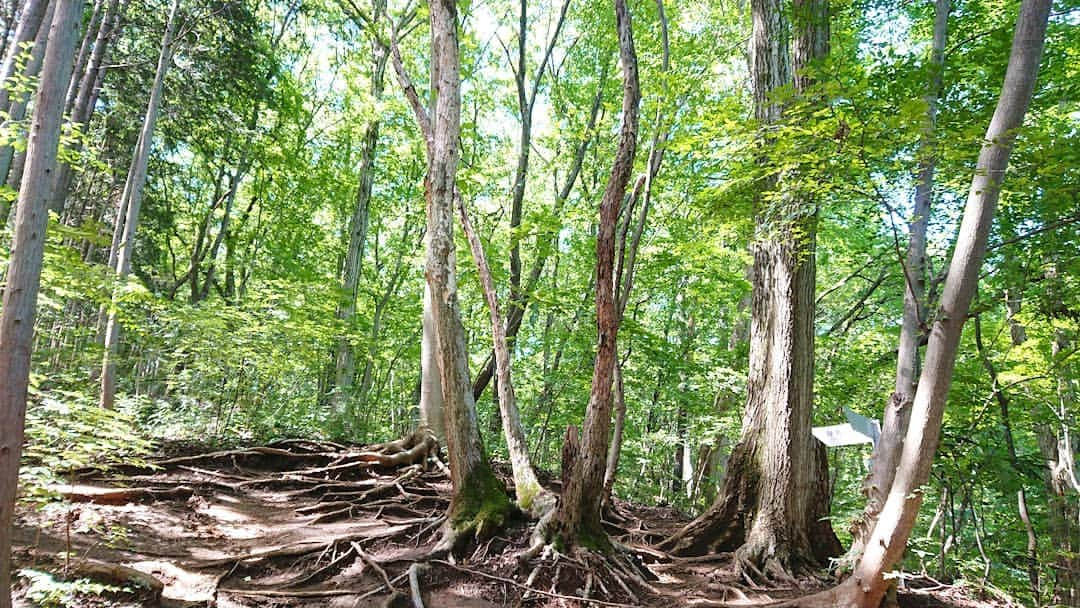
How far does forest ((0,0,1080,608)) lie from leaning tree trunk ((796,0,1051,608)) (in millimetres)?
19

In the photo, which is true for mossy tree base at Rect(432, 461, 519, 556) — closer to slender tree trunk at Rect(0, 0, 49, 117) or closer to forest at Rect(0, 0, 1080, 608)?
forest at Rect(0, 0, 1080, 608)

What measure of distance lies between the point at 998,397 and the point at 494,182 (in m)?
11.0

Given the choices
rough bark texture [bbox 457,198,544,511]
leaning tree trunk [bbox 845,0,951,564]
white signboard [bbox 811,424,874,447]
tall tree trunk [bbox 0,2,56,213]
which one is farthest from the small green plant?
tall tree trunk [bbox 0,2,56,213]

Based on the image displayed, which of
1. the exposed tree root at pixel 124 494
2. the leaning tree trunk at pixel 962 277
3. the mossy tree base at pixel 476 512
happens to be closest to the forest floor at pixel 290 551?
the exposed tree root at pixel 124 494

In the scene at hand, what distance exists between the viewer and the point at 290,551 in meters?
5.11

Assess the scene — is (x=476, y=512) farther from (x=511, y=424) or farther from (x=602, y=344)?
(x=602, y=344)

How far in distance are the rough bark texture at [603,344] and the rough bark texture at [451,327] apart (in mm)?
769

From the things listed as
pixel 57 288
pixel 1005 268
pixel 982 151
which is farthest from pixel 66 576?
pixel 1005 268

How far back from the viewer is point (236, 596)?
4.30m

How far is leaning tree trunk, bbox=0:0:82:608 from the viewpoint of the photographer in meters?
2.65

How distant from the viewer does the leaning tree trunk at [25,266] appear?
265cm

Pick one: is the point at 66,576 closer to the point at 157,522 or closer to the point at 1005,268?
the point at 157,522

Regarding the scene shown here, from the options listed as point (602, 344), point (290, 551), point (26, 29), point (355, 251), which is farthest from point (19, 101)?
point (355, 251)

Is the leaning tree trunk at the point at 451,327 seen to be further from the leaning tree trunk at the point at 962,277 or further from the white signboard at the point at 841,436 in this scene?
the leaning tree trunk at the point at 962,277
